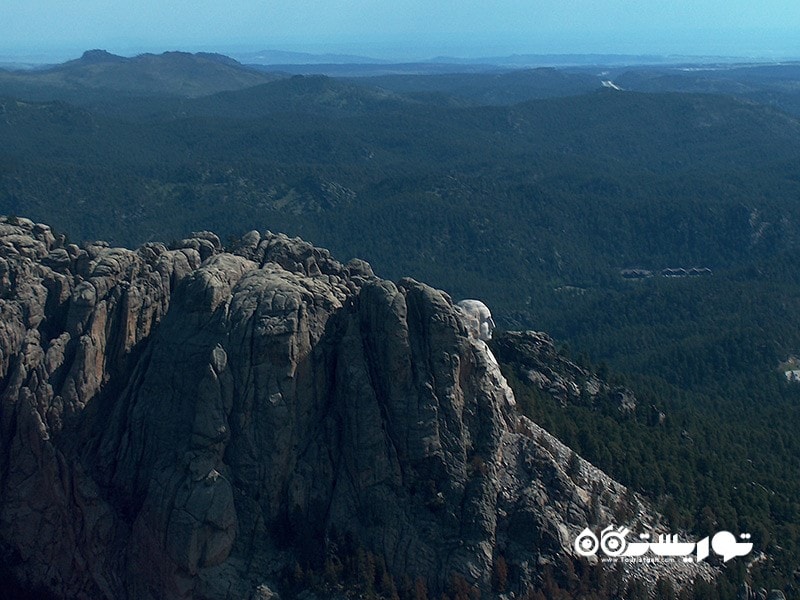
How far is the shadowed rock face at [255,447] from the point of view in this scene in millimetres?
50094

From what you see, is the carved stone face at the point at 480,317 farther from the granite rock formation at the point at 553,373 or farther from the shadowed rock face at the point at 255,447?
the shadowed rock face at the point at 255,447

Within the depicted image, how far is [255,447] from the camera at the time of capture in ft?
169

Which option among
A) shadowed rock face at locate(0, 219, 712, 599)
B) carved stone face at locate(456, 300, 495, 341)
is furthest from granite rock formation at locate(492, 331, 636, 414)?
shadowed rock face at locate(0, 219, 712, 599)

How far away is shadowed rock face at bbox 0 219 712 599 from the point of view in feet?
164

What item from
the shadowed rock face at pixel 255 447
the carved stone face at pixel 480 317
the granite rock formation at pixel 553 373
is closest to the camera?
the shadowed rock face at pixel 255 447

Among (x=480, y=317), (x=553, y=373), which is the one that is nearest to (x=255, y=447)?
(x=553, y=373)

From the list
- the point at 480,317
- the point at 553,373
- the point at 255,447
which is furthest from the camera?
the point at 480,317

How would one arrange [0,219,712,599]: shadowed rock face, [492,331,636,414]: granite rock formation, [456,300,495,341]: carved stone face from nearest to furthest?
[0,219,712,599]: shadowed rock face, [492,331,636,414]: granite rock formation, [456,300,495,341]: carved stone face

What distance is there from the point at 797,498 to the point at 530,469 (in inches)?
988

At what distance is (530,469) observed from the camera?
176ft

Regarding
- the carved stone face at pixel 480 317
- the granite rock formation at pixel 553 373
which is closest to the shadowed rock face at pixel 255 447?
the granite rock formation at pixel 553 373

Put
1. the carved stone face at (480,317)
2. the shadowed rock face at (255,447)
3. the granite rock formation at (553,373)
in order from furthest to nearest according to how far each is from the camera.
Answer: the carved stone face at (480,317) → the granite rock formation at (553,373) → the shadowed rock face at (255,447)

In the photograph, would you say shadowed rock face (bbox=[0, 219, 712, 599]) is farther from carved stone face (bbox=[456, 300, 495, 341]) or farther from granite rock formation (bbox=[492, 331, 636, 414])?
carved stone face (bbox=[456, 300, 495, 341])

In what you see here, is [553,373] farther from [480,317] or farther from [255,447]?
[255,447]
